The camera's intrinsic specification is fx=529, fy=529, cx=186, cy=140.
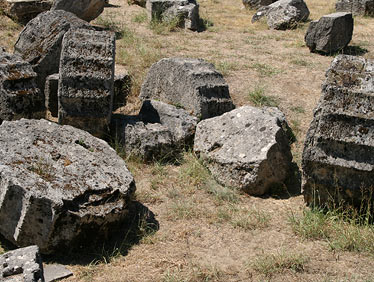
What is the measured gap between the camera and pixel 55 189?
4445 mm

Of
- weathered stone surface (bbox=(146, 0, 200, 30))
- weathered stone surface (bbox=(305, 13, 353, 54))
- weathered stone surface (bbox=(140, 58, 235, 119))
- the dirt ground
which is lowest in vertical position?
the dirt ground

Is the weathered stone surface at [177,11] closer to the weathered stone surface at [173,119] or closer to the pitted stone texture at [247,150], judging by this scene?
the weathered stone surface at [173,119]

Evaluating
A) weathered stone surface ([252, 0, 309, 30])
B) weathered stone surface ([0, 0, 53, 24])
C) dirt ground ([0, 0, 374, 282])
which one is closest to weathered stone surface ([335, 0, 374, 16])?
weathered stone surface ([252, 0, 309, 30])

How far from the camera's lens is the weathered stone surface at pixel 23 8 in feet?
35.4

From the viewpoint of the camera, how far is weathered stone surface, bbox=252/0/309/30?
38.6 feet

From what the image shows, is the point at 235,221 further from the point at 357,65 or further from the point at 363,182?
the point at 357,65

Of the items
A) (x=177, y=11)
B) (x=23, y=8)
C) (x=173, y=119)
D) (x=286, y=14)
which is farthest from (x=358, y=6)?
(x=173, y=119)

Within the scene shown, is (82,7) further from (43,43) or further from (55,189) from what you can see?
A: (55,189)

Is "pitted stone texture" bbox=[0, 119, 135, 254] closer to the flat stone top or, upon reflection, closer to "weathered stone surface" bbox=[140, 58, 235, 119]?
the flat stone top

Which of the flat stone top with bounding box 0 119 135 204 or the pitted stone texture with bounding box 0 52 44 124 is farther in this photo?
the pitted stone texture with bounding box 0 52 44 124

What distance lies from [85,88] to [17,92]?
30.8 inches

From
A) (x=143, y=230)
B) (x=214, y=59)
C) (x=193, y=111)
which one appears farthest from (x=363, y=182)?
(x=214, y=59)

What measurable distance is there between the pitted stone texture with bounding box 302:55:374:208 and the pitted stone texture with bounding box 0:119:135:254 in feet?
5.72

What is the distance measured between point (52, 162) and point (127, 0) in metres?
9.97
